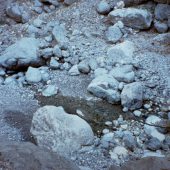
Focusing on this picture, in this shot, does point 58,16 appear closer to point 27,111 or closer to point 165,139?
point 27,111

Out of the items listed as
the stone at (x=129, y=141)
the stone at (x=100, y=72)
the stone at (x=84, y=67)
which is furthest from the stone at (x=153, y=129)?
the stone at (x=84, y=67)

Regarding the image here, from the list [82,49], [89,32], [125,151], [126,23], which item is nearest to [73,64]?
[82,49]

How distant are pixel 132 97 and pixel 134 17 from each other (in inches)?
35.8

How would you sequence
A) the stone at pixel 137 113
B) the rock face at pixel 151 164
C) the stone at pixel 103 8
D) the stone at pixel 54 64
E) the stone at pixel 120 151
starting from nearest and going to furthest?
1. the rock face at pixel 151 164
2. the stone at pixel 120 151
3. the stone at pixel 137 113
4. the stone at pixel 54 64
5. the stone at pixel 103 8

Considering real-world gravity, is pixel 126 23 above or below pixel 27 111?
above

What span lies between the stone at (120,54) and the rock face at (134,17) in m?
0.28

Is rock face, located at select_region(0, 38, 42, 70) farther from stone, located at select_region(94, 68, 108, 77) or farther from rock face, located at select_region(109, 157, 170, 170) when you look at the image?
rock face, located at select_region(109, 157, 170, 170)

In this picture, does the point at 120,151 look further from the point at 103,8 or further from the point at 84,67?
the point at 103,8

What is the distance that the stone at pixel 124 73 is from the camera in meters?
2.67

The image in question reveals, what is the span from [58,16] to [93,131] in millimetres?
1405

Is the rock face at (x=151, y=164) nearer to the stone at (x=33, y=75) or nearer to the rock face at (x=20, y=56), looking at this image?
the stone at (x=33, y=75)

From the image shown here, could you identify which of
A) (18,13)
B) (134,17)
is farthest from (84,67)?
(18,13)

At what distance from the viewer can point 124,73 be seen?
2.71 metres

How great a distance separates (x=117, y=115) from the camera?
249 cm
